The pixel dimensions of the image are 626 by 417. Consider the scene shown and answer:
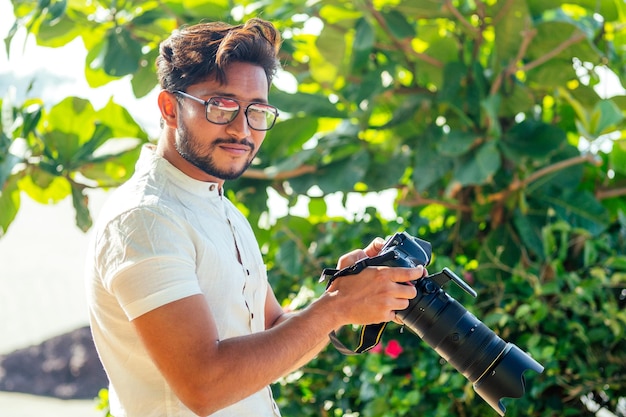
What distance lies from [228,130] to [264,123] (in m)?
0.08

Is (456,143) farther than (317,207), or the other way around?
(317,207)

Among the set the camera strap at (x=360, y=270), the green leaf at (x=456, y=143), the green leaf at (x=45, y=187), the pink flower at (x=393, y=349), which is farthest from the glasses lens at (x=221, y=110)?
the green leaf at (x=45, y=187)

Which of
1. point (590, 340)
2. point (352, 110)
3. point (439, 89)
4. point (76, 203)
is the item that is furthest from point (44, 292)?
point (590, 340)

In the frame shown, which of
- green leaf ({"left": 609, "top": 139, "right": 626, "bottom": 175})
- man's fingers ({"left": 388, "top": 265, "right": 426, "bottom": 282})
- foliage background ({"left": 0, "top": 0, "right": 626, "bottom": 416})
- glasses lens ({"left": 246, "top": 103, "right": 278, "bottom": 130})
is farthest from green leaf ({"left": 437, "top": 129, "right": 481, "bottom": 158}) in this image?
A: man's fingers ({"left": 388, "top": 265, "right": 426, "bottom": 282})

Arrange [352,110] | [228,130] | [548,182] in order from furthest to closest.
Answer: [352,110] < [548,182] < [228,130]

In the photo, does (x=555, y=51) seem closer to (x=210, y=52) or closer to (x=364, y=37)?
(x=364, y=37)

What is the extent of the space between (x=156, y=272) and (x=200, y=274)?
0.37 ft

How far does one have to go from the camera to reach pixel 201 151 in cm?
135

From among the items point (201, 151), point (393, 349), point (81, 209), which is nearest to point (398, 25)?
point (393, 349)

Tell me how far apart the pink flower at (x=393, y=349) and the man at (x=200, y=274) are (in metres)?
1.13

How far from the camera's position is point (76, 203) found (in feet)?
8.76

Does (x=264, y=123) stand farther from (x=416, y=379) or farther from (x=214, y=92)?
(x=416, y=379)

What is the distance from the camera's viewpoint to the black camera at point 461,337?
1.37m

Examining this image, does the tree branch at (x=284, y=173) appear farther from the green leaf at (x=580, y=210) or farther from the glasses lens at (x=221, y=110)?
the glasses lens at (x=221, y=110)
